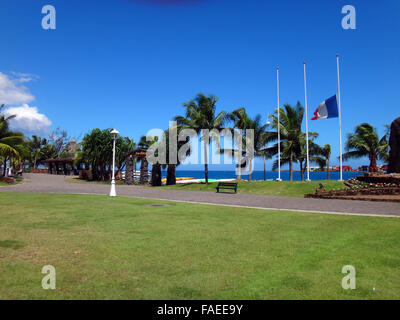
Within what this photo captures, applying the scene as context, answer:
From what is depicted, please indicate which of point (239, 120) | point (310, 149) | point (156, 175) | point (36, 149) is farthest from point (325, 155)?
point (36, 149)

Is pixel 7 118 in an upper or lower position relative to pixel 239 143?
upper

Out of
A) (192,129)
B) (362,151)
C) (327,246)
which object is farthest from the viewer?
(362,151)

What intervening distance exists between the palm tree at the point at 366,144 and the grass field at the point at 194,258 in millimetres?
22634

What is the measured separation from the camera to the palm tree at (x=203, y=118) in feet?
87.2

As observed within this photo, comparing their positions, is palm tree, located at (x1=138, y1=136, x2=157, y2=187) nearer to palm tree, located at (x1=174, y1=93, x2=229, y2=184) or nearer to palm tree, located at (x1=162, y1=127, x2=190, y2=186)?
palm tree, located at (x1=162, y1=127, x2=190, y2=186)

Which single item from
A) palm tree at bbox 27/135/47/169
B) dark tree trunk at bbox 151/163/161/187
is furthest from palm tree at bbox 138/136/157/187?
palm tree at bbox 27/135/47/169

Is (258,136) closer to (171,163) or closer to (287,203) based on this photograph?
(171,163)

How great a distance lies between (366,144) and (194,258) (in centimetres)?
2912

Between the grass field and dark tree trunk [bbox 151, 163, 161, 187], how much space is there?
21.4 meters

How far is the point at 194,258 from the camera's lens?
5008 mm

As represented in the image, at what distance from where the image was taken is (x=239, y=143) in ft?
92.0

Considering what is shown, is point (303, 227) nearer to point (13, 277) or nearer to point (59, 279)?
point (59, 279)
